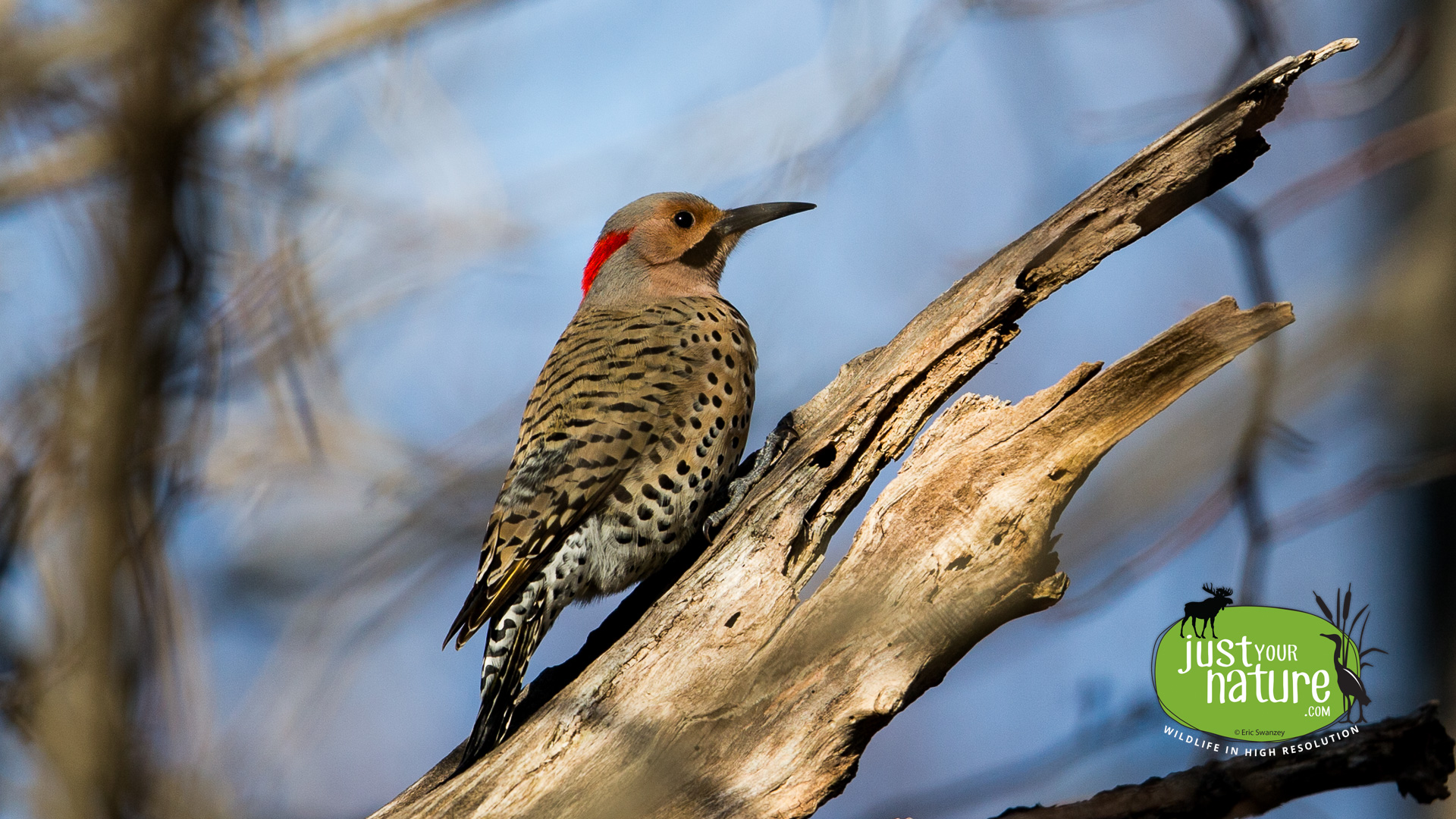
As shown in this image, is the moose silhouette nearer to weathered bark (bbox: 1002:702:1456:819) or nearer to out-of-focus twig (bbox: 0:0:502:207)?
weathered bark (bbox: 1002:702:1456:819)

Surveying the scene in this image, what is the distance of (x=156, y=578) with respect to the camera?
174cm

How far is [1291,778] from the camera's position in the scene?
236 cm

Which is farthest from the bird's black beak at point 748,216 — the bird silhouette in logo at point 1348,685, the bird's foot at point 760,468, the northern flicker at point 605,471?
the bird silhouette in logo at point 1348,685

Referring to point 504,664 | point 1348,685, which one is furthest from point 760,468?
point 1348,685

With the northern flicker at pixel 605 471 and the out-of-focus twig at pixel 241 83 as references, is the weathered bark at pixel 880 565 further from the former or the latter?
the out-of-focus twig at pixel 241 83

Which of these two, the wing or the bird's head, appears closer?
the wing

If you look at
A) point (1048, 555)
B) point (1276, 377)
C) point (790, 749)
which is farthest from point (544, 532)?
point (1276, 377)

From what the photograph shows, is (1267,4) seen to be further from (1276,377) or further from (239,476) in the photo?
(239,476)

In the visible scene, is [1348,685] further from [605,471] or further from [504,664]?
→ [504,664]

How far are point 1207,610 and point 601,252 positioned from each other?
302 cm

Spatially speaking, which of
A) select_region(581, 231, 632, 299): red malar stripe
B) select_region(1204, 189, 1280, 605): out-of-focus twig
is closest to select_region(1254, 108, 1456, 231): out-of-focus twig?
select_region(1204, 189, 1280, 605): out-of-focus twig

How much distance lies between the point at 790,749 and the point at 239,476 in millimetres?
2064

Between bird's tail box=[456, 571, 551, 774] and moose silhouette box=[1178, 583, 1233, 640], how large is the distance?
2.16 m

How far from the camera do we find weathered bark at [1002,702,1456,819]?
2232mm
